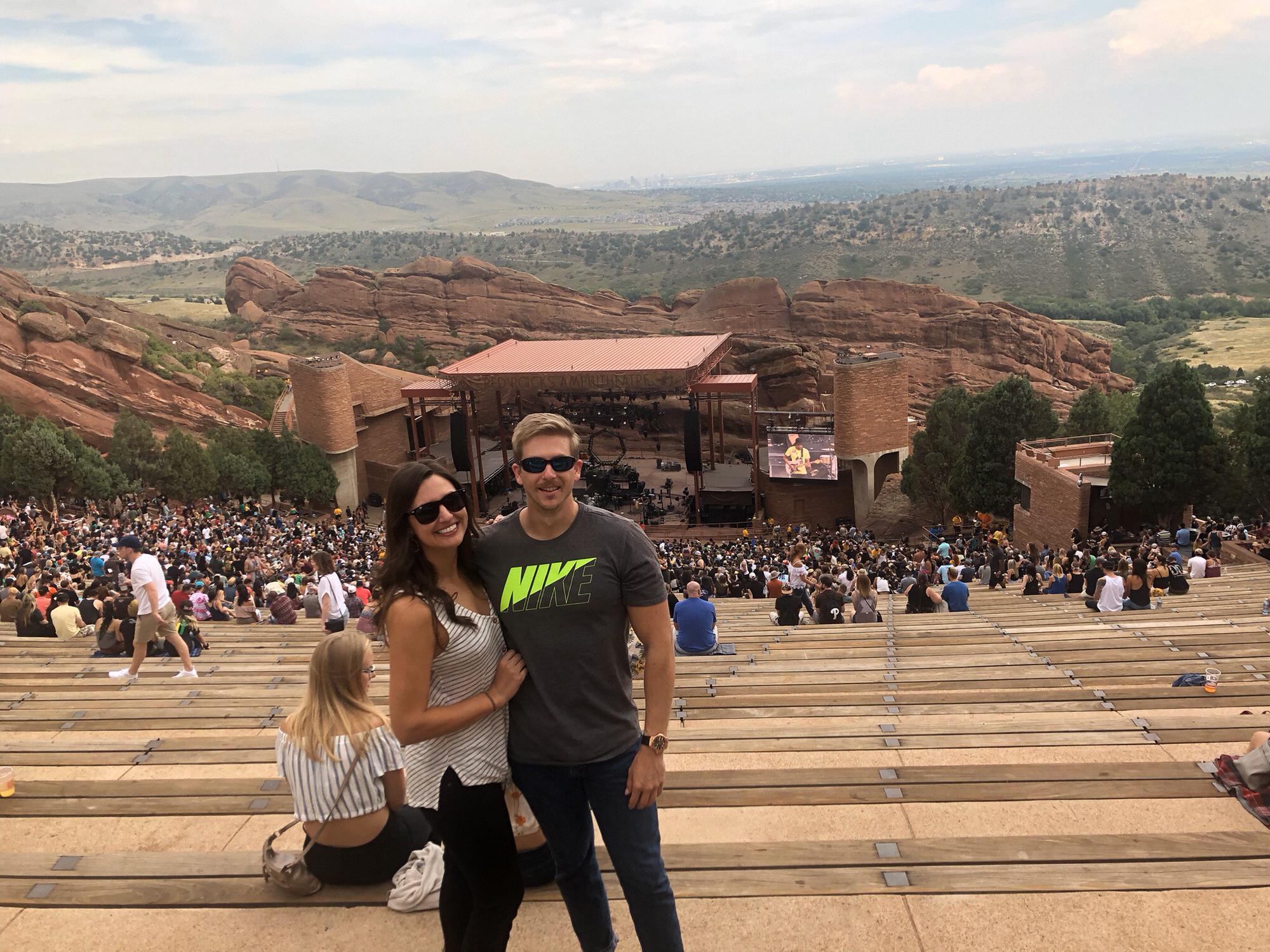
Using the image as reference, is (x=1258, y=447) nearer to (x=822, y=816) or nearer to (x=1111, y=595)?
(x=1111, y=595)

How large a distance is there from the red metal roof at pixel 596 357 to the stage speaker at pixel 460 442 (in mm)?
1711

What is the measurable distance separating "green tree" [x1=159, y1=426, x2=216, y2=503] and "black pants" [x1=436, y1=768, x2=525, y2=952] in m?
33.3

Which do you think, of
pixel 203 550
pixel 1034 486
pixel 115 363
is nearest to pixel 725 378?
pixel 1034 486

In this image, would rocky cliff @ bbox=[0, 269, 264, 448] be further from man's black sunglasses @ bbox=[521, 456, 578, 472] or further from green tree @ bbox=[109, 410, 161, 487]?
man's black sunglasses @ bbox=[521, 456, 578, 472]

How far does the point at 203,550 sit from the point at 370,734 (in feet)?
60.5

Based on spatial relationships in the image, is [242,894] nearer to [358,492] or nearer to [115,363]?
[358,492]

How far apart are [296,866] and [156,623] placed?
463cm

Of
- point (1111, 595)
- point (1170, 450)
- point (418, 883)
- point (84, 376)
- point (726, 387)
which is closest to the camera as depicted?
point (418, 883)

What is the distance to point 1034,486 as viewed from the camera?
27047 mm

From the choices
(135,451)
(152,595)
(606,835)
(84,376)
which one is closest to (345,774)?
(606,835)

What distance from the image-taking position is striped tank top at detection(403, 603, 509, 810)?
2.96 m

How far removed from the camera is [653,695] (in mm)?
3051

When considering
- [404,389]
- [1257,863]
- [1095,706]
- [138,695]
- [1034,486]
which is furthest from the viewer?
[404,389]

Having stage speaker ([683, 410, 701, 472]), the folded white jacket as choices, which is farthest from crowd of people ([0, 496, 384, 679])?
stage speaker ([683, 410, 701, 472])
